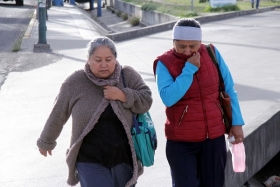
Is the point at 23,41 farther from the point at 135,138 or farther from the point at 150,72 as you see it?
the point at 135,138

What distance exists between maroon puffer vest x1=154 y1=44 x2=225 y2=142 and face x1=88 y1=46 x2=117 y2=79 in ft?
1.27

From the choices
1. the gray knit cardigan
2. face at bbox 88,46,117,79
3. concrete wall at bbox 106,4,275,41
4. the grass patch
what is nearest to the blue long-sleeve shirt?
the gray knit cardigan

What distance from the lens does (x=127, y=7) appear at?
1927 inches

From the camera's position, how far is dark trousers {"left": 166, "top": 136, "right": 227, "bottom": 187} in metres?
4.48

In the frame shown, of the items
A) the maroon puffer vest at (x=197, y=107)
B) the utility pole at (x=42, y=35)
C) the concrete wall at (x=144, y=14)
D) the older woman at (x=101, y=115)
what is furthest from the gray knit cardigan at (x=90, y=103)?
the concrete wall at (x=144, y=14)

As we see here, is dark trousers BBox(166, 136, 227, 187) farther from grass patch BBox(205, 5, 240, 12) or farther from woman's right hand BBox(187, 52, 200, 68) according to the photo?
grass patch BBox(205, 5, 240, 12)

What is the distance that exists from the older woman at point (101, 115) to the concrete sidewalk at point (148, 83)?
1989mm

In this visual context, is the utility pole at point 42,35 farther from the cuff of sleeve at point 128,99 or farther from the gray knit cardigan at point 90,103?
the cuff of sleeve at point 128,99

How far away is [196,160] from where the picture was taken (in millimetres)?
4566

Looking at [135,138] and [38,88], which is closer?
[135,138]

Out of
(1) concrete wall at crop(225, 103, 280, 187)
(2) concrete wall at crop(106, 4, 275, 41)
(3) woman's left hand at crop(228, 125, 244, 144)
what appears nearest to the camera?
(3) woman's left hand at crop(228, 125, 244, 144)

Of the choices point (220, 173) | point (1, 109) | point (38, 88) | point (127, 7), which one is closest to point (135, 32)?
point (38, 88)

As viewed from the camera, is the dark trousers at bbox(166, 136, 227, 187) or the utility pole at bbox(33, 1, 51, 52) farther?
the utility pole at bbox(33, 1, 51, 52)

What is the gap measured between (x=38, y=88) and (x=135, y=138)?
7497mm
